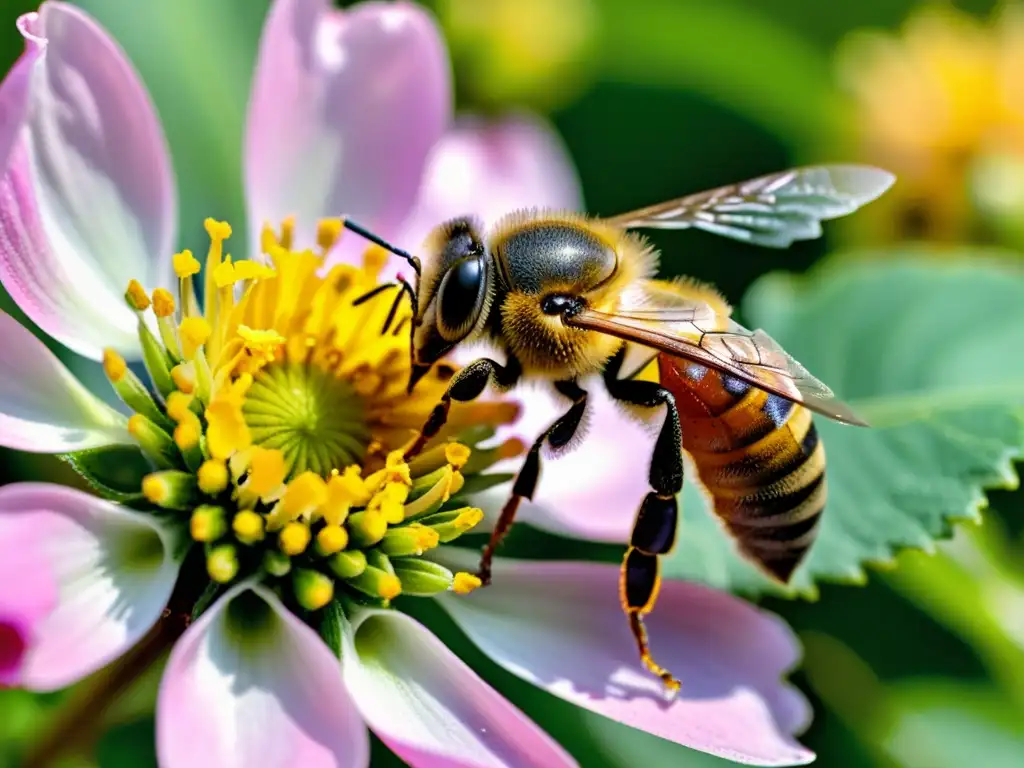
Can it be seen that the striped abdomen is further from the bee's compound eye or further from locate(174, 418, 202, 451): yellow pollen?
locate(174, 418, 202, 451): yellow pollen

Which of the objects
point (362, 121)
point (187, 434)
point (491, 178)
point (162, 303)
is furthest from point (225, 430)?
point (491, 178)

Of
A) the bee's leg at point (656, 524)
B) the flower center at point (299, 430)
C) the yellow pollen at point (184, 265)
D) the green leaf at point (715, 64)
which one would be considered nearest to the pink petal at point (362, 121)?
the flower center at point (299, 430)

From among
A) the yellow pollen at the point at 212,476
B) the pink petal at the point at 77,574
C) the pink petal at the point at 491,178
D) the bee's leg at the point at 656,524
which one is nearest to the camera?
the pink petal at the point at 77,574

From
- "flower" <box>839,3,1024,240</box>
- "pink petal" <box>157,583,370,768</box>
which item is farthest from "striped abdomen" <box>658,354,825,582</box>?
"flower" <box>839,3,1024,240</box>

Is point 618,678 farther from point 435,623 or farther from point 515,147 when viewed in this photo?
point 515,147

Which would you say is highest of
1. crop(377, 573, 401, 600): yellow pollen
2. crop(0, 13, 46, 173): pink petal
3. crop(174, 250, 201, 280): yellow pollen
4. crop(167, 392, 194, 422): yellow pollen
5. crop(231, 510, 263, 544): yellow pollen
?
crop(0, 13, 46, 173): pink petal

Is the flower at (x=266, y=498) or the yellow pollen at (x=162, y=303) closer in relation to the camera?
the flower at (x=266, y=498)

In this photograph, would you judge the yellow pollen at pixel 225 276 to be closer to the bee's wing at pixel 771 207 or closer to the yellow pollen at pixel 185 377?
the yellow pollen at pixel 185 377
